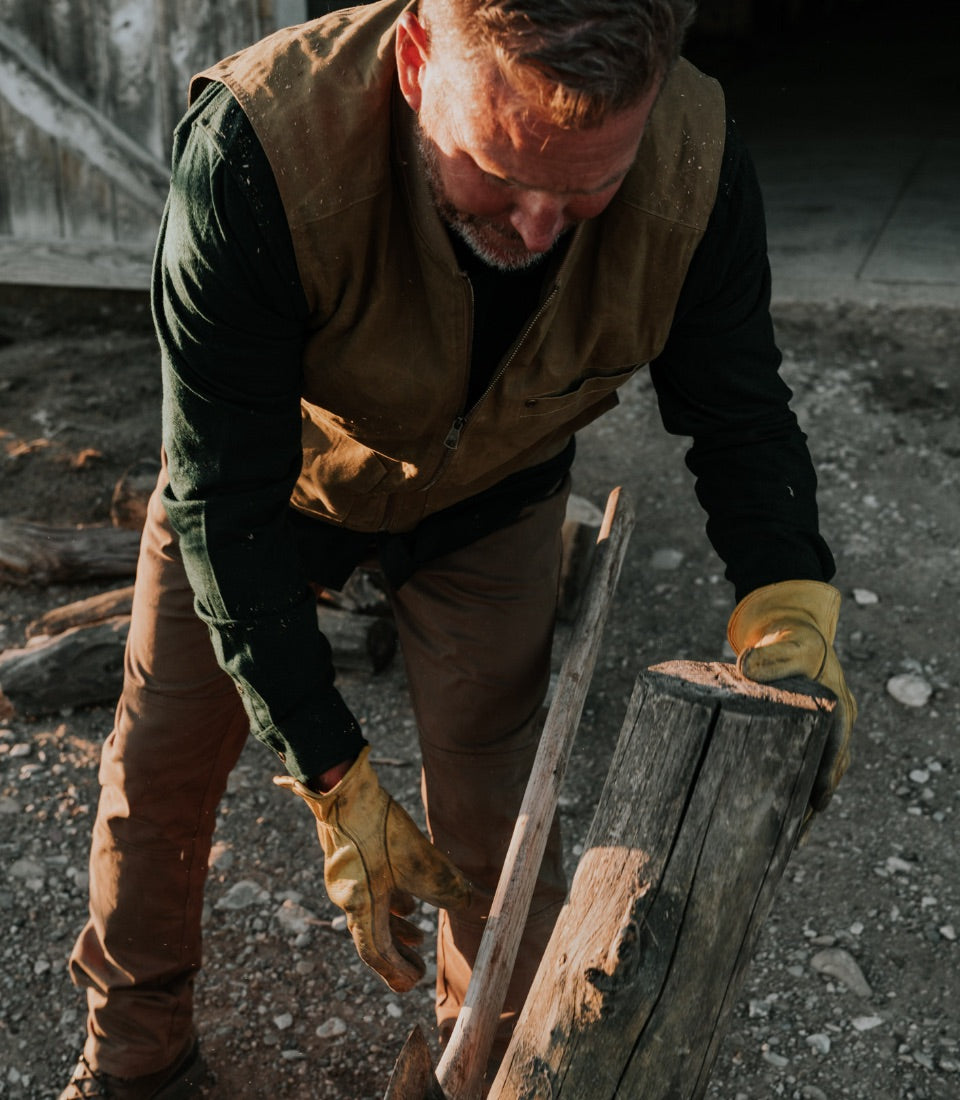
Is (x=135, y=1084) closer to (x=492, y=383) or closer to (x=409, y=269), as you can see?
(x=492, y=383)

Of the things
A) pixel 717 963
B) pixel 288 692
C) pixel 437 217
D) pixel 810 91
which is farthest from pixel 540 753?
pixel 810 91

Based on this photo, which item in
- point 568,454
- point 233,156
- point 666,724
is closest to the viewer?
point 666,724

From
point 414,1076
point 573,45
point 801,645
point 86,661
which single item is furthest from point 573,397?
point 86,661

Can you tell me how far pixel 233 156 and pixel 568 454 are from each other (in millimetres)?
952

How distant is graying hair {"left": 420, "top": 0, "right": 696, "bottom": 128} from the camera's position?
1.55m

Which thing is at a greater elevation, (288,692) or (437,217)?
(437,217)

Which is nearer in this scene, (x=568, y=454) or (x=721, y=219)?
(x=721, y=219)

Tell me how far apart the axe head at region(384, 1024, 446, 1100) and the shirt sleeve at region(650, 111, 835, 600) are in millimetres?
922

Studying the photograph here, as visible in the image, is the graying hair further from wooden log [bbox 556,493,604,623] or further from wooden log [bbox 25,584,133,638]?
wooden log [bbox 25,584,133,638]

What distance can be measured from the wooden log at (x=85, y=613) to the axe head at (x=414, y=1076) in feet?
7.41

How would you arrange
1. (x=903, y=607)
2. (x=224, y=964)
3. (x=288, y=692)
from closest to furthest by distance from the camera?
1. (x=288, y=692)
2. (x=224, y=964)
3. (x=903, y=607)

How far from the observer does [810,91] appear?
8.84 metres

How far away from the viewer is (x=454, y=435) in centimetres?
213

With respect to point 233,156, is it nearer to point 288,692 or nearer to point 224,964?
point 288,692
